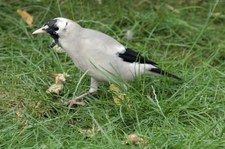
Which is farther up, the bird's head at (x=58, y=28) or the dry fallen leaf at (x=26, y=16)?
the bird's head at (x=58, y=28)

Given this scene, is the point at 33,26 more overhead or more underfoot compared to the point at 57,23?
more underfoot

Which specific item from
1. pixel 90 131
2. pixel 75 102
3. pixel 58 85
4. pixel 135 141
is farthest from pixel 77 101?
pixel 135 141

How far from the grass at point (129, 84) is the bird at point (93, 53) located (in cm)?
11

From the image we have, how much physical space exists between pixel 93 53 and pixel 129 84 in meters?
0.32

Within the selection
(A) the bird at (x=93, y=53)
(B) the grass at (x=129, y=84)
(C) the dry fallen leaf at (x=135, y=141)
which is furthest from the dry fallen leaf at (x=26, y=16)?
(C) the dry fallen leaf at (x=135, y=141)

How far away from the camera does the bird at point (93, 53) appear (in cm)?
380

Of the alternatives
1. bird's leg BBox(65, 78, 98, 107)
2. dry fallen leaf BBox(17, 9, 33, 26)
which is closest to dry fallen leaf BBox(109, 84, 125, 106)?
bird's leg BBox(65, 78, 98, 107)

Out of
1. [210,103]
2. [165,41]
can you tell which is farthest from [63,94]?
[165,41]

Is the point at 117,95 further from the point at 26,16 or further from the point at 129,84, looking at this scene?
the point at 26,16

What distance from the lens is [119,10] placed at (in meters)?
5.35

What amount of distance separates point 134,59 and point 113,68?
0.68 ft

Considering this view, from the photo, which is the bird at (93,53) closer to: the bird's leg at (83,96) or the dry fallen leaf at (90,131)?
the bird's leg at (83,96)

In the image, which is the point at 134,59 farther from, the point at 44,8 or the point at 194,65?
the point at 44,8

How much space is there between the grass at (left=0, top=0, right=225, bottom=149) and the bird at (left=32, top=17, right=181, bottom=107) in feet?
0.37
